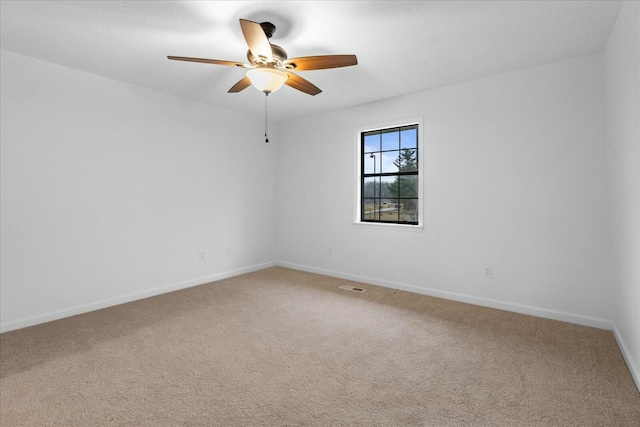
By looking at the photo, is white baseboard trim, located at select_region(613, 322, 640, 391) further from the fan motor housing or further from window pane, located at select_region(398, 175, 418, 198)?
the fan motor housing

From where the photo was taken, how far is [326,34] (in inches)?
100

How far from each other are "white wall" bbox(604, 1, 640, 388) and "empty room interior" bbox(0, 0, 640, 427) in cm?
3

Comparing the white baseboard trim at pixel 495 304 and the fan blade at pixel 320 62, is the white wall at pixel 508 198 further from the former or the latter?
the fan blade at pixel 320 62

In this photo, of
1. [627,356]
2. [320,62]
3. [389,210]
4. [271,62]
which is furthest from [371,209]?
[627,356]

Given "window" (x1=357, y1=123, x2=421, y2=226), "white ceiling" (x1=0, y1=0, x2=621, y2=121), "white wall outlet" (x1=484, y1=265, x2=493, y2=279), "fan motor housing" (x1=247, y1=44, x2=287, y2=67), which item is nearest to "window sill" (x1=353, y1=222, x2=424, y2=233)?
"window" (x1=357, y1=123, x2=421, y2=226)

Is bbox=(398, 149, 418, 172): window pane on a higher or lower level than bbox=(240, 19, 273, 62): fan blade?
lower

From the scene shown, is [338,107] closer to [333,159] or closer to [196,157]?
[333,159]

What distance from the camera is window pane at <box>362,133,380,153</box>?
4465 millimetres

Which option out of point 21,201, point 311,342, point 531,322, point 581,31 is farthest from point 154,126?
point 531,322

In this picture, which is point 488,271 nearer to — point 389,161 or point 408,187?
point 408,187

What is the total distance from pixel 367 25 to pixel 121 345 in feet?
10.3

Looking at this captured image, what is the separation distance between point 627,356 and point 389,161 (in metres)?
2.97

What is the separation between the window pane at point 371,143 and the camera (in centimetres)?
446

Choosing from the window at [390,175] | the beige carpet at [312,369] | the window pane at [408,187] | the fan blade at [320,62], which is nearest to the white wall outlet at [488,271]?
the beige carpet at [312,369]
